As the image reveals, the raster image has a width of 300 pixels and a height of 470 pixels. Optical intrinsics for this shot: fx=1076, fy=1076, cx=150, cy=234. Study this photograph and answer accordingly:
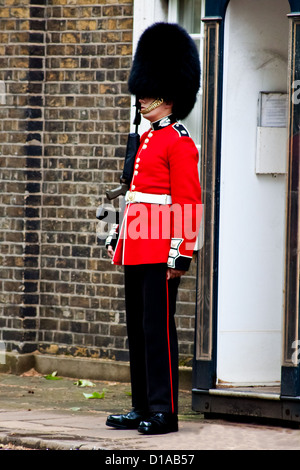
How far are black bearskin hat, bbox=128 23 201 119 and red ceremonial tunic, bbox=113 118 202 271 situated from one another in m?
0.16

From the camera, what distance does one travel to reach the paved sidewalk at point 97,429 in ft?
18.0

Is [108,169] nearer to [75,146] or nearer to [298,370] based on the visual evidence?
[75,146]

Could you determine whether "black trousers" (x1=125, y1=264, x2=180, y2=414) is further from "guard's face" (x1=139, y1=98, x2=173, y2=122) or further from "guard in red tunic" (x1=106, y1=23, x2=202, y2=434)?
"guard's face" (x1=139, y1=98, x2=173, y2=122)

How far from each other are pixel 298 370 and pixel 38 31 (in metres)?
3.82

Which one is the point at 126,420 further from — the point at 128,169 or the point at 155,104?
the point at 155,104

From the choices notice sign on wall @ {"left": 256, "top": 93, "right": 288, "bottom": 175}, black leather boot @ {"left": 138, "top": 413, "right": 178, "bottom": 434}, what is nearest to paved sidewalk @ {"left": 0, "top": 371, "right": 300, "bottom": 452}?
black leather boot @ {"left": 138, "top": 413, "right": 178, "bottom": 434}

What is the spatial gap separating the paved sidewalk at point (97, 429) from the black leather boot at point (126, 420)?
0.05 meters

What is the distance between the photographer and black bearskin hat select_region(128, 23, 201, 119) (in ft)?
19.5

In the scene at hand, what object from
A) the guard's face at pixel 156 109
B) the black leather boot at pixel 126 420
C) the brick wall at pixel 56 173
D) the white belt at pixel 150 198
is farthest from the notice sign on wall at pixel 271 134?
the brick wall at pixel 56 173

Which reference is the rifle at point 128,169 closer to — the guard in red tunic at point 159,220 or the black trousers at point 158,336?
the guard in red tunic at point 159,220

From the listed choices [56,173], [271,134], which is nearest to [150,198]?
[271,134]

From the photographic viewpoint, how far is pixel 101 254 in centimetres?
830

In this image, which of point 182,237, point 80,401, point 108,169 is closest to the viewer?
point 182,237

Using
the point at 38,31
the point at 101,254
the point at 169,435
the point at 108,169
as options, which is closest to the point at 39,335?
the point at 101,254
